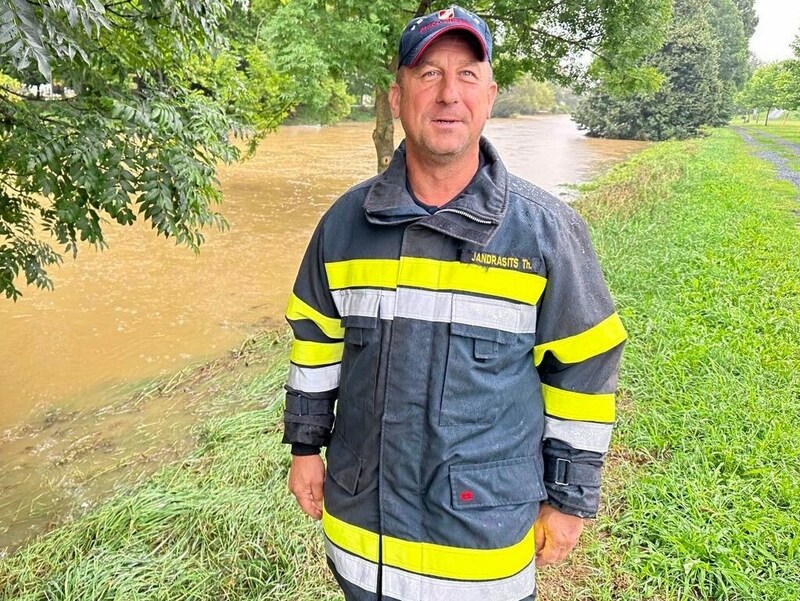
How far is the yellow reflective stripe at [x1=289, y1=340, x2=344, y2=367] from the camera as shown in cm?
166

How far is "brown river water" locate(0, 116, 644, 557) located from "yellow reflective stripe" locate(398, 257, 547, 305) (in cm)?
304

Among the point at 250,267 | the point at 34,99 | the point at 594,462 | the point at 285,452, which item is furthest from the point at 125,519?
the point at 250,267

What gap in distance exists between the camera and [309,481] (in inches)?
68.4

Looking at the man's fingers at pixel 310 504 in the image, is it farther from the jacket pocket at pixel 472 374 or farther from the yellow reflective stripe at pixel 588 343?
the yellow reflective stripe at pixel 588 343

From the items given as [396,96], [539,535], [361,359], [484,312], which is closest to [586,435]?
[539,535]

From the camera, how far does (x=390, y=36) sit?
17.3ft

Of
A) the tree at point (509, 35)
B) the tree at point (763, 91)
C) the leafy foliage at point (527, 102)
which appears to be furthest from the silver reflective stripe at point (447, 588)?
the leafy foliage at point (527, 102)

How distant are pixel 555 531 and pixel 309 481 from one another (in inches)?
27.7

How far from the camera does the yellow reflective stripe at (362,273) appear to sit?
143cm

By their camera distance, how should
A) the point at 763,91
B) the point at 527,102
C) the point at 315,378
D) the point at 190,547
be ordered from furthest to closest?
the point at 527,102, the point at 763,91, the point at 190,547, the point at 315,378

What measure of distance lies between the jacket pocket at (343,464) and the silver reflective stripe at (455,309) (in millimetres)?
370

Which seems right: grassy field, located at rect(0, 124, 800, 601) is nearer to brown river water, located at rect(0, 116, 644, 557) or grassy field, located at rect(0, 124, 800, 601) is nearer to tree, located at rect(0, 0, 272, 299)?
brown river water, located at rect(0, 116, 644, 557)

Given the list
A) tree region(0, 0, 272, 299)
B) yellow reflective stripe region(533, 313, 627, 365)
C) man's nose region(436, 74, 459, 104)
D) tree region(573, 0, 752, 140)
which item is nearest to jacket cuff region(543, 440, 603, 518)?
yellow reflective stripe region(533, 313, 627, 365)

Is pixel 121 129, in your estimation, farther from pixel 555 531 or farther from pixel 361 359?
pixel 555 531
